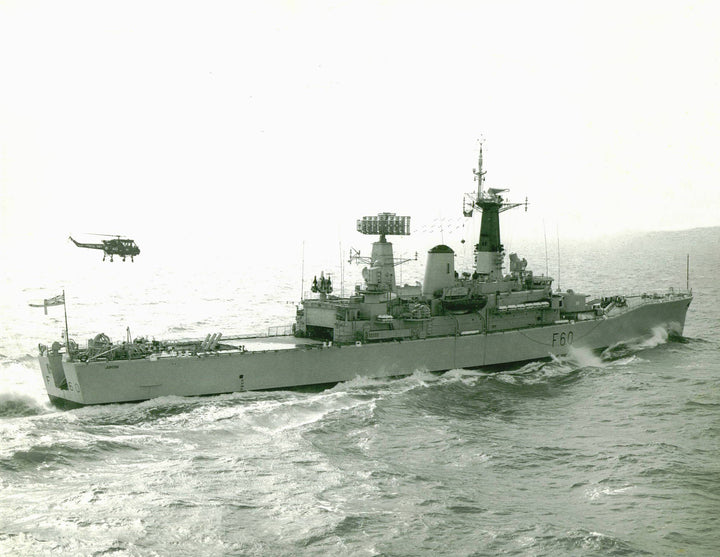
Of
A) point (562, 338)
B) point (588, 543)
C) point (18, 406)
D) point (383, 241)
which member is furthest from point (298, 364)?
point (588, 543)

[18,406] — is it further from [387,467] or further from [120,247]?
[387,467]

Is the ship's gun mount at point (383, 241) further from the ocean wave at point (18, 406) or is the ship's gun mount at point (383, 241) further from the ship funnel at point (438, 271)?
the ocean wave at point (18, 406)

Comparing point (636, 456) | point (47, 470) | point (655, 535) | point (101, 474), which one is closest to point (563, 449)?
point (636, 456)

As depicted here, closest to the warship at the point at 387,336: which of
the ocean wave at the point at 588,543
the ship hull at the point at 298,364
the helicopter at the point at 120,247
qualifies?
the ship hull at the point at 298,364

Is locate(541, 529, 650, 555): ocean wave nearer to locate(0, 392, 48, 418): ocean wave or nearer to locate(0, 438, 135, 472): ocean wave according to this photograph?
locate(0, 438, 135, 472): ocean wave

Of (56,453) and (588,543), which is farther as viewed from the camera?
(56,453)
